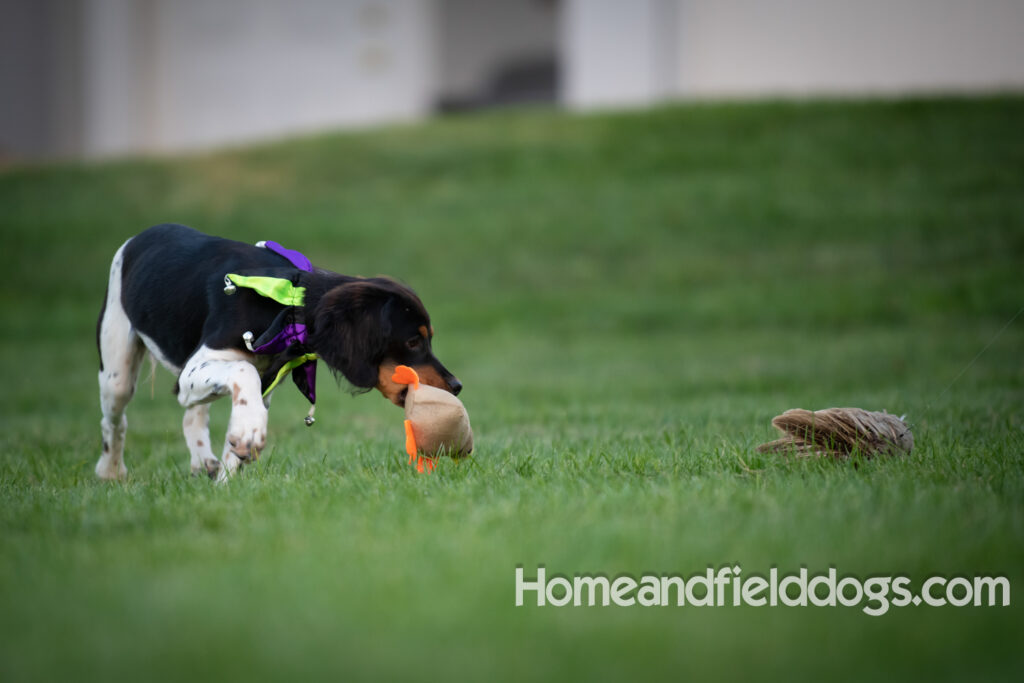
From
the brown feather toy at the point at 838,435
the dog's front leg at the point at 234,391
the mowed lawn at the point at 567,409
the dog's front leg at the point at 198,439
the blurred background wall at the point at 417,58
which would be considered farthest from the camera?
the blurred background wall at the point at 417,58

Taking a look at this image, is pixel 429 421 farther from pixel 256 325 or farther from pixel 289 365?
pixel 256 325

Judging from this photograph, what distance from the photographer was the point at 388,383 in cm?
450

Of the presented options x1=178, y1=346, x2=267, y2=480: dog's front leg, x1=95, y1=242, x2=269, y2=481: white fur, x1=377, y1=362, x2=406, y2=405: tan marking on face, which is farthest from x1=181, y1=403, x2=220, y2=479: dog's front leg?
x1=377, y1=362, x2=406, y2=405: tan marking on face

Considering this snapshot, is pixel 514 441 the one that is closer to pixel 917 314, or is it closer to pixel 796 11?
pixel 917 314

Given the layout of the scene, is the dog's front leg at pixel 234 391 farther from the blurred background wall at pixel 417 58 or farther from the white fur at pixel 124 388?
the blurred background wall at pixel 417 58

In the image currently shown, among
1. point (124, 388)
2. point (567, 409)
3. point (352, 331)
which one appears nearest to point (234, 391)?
point (352, 331)

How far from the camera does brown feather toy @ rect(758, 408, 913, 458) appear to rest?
4391mm

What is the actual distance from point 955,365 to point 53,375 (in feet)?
31.1

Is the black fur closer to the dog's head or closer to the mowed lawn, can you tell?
the dog's head

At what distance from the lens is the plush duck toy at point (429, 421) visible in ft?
14.1

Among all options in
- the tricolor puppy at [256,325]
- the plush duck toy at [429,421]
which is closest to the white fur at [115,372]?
the tricolor puppy at [256,325]

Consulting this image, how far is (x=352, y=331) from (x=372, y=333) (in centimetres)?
9

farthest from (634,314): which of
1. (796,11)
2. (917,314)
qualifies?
(796,11)

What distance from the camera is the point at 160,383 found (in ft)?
37.0
